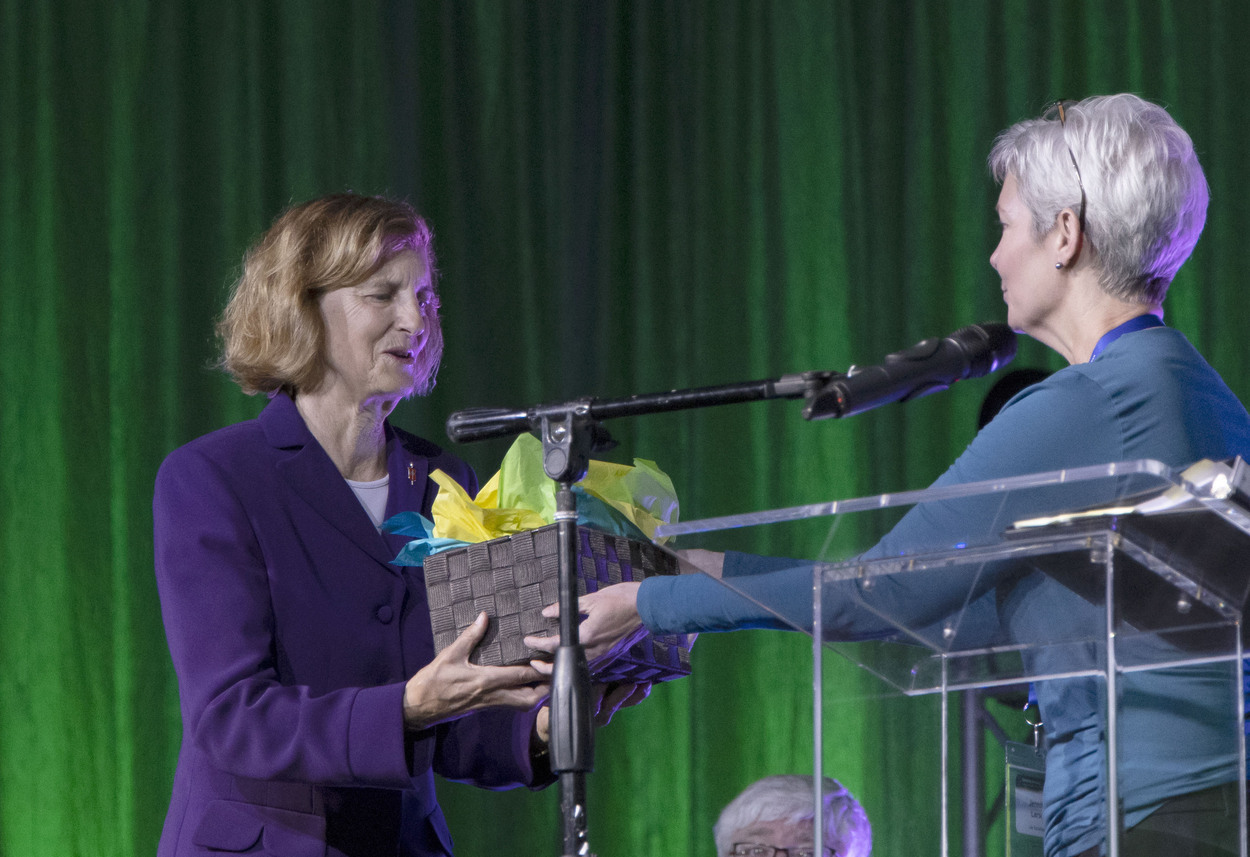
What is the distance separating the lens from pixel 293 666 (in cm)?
194

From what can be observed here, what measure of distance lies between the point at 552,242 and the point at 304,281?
181 cm

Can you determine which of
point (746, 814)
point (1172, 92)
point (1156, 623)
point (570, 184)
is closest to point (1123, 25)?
point (1172, 92)

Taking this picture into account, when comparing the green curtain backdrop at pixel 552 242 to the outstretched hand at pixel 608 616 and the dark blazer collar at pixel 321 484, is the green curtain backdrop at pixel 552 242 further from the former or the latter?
the outstretched hand at pixel 608 616

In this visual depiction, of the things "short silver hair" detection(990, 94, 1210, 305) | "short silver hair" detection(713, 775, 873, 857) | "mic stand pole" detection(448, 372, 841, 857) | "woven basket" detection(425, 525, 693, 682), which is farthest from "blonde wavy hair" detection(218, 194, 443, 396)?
"short silver hair" detection(713, 775, 873, 857)

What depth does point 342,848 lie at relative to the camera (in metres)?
1.90

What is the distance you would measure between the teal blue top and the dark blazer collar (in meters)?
0.49

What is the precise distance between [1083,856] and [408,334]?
51.9 inches

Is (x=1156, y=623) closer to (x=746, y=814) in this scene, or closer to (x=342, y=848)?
(x=342, y=848)

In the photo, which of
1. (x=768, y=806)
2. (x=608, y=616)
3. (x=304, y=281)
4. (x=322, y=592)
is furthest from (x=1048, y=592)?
(x=768, y=806)

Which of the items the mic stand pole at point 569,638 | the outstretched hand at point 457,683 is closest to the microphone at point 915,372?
the mic stand pole at point 569,638

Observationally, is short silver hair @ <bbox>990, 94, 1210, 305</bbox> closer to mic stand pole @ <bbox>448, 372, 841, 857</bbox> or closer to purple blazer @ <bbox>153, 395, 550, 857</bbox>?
mic stand pole @ <bbox>448, 372, 841, 857</bbox>

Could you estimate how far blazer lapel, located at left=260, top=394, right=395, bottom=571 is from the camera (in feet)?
6.75

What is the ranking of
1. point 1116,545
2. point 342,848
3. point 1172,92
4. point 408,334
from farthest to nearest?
point 1172,92, point 408,334, point 342,848, point 1116,545

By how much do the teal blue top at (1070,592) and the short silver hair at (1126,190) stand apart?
0.14 metres
